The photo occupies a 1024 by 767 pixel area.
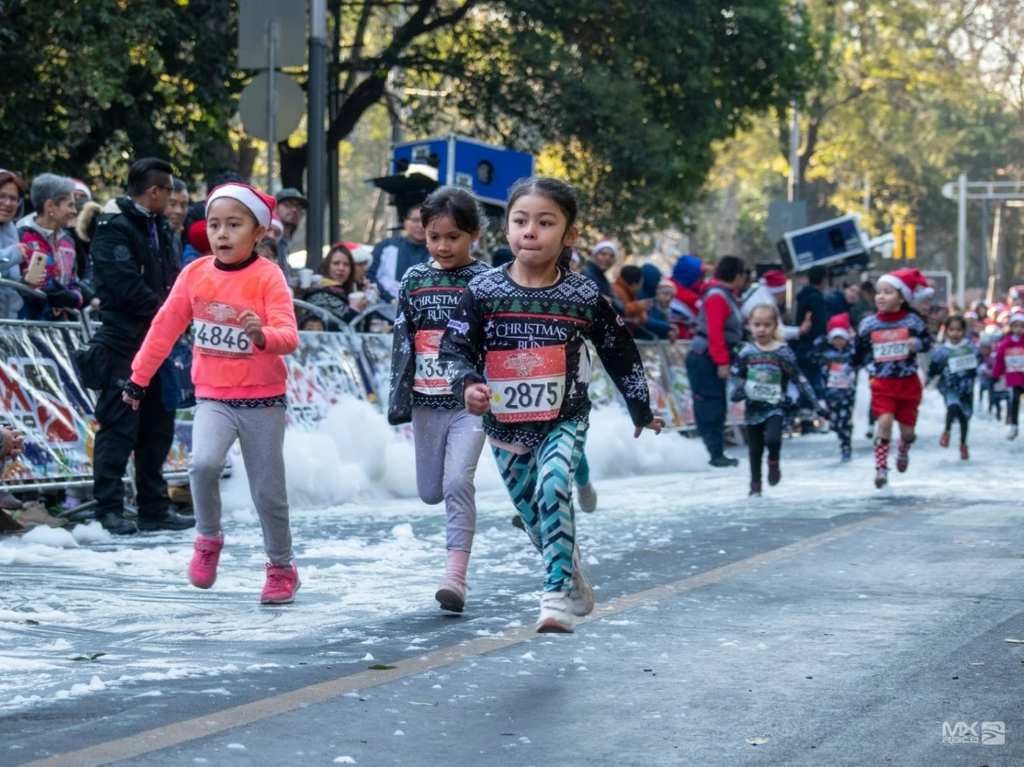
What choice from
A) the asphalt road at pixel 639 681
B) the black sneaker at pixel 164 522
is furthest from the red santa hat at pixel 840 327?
the asphalt road at pixel 639 681

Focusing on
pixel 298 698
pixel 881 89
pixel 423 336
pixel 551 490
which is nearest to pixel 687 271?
pixel 423 336

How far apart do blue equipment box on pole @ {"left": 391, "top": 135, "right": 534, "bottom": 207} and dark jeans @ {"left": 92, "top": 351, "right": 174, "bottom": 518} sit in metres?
10.1

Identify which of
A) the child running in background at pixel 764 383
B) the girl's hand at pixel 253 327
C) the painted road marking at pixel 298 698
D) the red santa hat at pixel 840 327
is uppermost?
the red santa hat at pixel 840 327

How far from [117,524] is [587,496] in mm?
2625

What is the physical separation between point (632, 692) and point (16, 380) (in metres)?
6.33

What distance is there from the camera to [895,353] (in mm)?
15977

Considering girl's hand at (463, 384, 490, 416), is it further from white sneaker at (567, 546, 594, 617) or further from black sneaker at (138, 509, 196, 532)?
black sneaker at (138, 509, 196, 532)

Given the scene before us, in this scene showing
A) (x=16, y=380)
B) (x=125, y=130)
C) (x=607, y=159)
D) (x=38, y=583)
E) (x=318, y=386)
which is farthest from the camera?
(x=607, y=159)

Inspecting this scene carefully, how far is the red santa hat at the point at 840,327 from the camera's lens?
2177cm

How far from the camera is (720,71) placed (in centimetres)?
2992

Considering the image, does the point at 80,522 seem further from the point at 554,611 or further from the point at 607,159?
the point at 607,159

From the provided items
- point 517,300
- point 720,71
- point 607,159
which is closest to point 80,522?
point 517,300

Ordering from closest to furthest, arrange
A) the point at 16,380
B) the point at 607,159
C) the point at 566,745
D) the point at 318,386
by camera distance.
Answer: the point at 566,745
the point at 16,380
the point at 318,386
the point at 607,159

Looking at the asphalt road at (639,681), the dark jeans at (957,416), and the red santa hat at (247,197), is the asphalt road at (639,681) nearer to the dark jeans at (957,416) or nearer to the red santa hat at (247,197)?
the red santa hat at (247,197)
